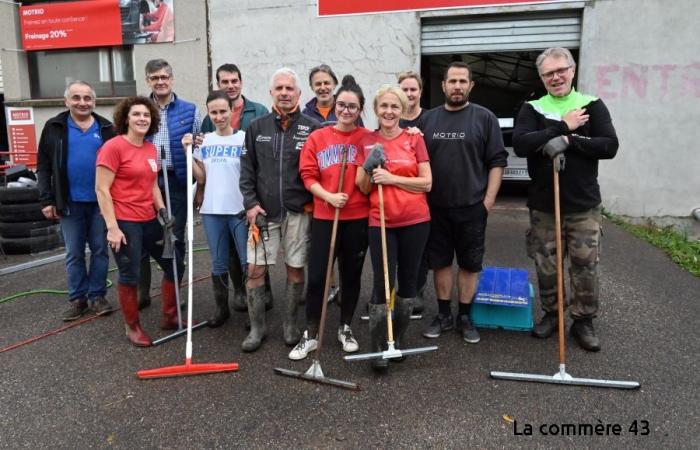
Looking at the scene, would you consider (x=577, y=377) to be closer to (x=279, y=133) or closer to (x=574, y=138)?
(x=574, y=138)

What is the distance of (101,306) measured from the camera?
4465mm

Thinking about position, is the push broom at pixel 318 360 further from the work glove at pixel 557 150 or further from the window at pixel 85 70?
the window at pixel 85 70

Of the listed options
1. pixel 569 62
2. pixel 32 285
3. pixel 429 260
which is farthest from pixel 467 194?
pixel 32 285

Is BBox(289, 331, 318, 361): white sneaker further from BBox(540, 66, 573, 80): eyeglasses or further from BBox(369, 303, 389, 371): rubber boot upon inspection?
BBox(540, 66, 573, 80): eyeglasses

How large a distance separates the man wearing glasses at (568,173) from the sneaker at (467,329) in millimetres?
474

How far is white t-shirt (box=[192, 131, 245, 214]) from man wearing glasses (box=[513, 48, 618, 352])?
2.06 metres

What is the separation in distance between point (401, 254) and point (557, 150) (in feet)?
4.03

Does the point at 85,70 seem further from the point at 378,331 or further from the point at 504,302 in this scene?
the point at 504,302

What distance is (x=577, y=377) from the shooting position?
3176 mm

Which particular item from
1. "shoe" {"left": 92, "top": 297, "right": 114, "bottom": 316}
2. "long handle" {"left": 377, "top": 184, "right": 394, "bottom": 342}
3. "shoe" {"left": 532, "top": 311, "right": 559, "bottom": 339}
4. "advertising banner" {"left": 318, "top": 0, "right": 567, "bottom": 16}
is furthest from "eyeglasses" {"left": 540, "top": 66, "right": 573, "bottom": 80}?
"advertising banner" {"left": 318, "top": 0, "right": 567, "bottom": 16}

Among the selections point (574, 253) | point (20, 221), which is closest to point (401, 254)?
point (574, 253)

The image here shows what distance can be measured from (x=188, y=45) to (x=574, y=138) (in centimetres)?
786

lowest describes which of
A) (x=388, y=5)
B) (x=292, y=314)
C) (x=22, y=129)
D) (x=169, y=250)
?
(x=292, y=314)

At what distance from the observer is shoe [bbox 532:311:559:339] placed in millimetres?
3781
